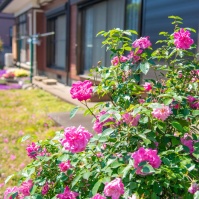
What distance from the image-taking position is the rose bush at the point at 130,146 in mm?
1805

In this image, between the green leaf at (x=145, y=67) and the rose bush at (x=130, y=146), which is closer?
the rose bush at (x=130, y=146)

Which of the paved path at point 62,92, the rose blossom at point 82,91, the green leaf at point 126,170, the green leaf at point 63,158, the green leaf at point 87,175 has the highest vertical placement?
the rose blossom at point 82,91

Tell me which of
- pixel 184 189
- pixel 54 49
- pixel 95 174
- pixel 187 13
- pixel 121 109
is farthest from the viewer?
pixel 54 49

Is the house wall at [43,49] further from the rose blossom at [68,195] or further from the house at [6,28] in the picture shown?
the house at [6,28]

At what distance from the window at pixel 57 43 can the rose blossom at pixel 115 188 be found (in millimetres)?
11382

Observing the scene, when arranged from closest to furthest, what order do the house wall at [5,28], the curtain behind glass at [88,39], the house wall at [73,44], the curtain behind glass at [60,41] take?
the curtain behind glass at [88,39], the house wall at [73,44], the curtain behind glass at [60,41], the house wall at [5,28]

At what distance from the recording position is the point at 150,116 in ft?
6.52

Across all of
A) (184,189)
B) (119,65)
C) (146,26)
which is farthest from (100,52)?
(184,189)

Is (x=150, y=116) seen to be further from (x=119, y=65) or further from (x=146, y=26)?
(x=146, y=26)

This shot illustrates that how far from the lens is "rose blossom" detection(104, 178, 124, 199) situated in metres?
1.73

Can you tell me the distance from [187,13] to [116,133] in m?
4.20

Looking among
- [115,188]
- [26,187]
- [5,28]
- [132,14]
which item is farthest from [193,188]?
[5,28]

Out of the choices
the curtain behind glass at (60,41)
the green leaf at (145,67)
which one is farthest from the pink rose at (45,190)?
the curtain behind glass at (60,41)

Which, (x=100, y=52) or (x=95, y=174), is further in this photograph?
(x=100, y=52)
